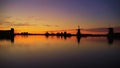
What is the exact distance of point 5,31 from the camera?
12588 cm

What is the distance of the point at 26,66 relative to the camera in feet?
38.1

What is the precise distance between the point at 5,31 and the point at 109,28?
2420 inches

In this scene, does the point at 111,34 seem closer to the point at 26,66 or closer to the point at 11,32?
the point at 11,32

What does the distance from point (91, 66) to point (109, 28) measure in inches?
3829

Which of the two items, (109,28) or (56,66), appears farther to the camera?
(109,28)

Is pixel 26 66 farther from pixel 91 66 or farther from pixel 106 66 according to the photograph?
pixel 106 66

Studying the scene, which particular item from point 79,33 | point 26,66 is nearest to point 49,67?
point 26,66

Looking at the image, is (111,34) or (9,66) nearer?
(9,66)

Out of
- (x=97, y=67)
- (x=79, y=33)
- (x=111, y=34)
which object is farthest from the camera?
(x=79, y=33)

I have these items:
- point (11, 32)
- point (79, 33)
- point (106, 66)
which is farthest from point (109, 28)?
point (106, 66)

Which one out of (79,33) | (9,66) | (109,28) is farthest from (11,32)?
(9,66)

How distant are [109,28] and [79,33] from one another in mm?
22772

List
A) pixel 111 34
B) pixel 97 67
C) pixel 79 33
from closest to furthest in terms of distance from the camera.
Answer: pixel 97 67, pixel 111 34, pixel 79 33

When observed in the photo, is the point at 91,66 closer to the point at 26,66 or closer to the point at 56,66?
the point at 56,66
